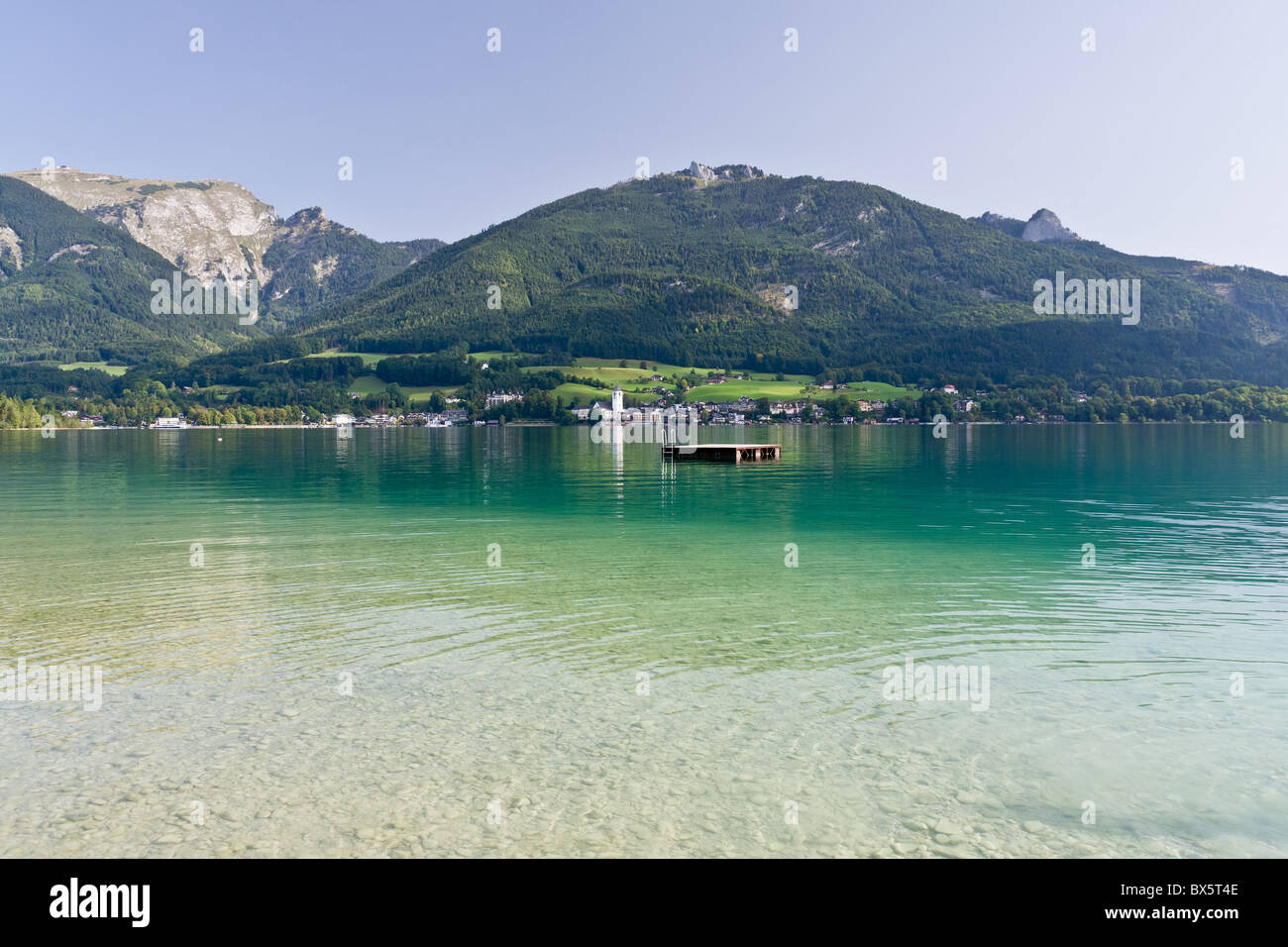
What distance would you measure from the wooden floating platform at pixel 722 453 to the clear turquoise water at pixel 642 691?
52450 mm

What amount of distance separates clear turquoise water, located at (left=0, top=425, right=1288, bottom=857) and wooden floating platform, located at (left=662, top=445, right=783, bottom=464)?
172 ft

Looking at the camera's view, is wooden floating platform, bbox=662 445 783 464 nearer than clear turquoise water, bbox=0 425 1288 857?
No

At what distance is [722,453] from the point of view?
92562 millimetres

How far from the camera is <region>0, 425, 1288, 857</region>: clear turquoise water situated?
10.3 m

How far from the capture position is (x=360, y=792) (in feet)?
36.2

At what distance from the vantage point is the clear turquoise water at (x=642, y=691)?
1028cm

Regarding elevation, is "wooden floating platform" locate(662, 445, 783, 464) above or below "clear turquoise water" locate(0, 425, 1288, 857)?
above

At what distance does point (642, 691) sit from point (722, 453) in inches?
3067

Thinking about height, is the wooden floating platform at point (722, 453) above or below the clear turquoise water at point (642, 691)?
above

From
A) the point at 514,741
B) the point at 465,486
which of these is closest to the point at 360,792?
the point at 514,741

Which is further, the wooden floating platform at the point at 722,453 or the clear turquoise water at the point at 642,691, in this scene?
the wooden floating platform at the point at 722,453
